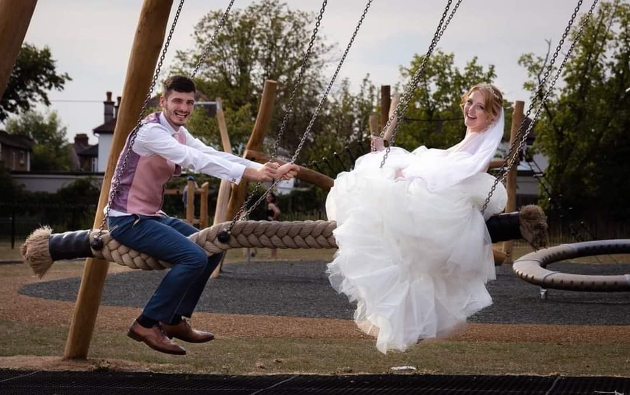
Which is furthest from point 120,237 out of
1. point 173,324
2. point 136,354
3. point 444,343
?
point 444,343

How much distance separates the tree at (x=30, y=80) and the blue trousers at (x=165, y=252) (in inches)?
1552

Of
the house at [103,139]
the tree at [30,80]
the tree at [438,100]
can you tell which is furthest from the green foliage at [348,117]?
the house at [103,139]

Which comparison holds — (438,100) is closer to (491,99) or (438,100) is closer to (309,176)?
(309,176)

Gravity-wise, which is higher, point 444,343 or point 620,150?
point 620,150

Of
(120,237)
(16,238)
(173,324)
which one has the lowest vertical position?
(16,238)

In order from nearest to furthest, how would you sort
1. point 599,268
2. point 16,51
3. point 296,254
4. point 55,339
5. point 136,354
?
point 16,51 → point 136,354 → point 55,339 → point 599,268 → point 296,254

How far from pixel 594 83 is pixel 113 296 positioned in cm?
2343

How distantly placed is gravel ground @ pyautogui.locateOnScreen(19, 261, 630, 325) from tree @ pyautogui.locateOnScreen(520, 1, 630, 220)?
1327 cm

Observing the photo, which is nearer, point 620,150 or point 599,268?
point 599,268

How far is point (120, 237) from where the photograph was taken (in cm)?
610

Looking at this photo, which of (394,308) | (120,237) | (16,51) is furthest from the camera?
(16,51)

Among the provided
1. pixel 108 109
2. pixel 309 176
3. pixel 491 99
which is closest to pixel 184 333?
pixel 491 99

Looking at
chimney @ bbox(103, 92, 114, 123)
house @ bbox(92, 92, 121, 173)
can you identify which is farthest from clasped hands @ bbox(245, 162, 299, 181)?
chimney @ bbox(103, 92, 114, 123)

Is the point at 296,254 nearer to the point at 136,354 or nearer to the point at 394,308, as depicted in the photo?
the point at 136,354
